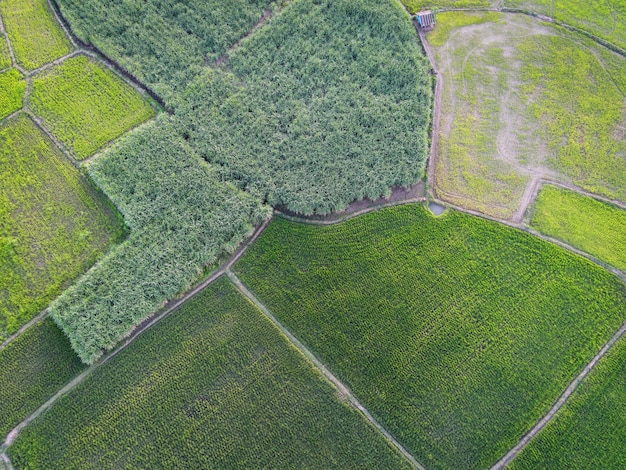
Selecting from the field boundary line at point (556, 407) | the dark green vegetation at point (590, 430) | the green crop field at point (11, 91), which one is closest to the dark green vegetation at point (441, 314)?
the field boundary line at point (556, 407)

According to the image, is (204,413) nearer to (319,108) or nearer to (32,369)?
(32,369)

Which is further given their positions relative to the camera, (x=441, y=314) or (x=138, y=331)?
(x=441, y=314)

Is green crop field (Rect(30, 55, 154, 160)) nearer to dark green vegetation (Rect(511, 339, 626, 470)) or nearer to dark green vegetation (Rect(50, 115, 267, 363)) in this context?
dark green vegetation (Rect(50, 115, 267, 363))

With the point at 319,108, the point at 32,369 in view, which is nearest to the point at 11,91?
the point at 32,369

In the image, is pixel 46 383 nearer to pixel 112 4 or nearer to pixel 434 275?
pixel 434 275

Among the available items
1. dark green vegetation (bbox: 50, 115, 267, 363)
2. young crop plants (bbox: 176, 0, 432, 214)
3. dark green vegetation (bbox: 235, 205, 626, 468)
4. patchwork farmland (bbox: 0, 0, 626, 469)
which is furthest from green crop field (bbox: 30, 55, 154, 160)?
dark green vegetation (bbox: 235, 205, 626, 468)

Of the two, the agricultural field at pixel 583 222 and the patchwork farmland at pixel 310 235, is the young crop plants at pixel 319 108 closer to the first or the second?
the patchwork farmland at pixel 310 235
